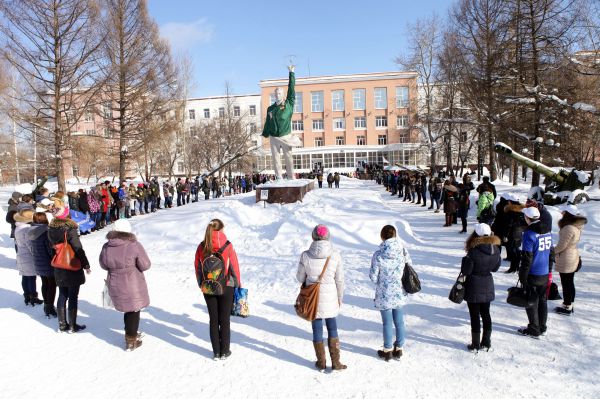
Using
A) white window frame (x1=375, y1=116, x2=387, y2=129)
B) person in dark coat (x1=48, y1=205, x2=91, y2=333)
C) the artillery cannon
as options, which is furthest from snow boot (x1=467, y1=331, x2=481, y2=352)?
white window frame (x1=375, y1=116, x2=387, y2=129)

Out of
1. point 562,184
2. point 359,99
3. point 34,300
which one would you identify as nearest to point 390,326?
point 34,300

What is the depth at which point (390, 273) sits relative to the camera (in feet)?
13.0

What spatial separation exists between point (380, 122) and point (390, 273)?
57540 millimetres

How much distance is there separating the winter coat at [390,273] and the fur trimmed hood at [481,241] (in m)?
0.76

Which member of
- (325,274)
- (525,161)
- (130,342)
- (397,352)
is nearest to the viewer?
(325,274)

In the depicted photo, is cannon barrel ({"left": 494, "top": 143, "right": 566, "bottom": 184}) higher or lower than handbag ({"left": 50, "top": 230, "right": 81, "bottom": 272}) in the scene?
higher

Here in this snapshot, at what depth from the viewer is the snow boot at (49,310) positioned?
18.0ft

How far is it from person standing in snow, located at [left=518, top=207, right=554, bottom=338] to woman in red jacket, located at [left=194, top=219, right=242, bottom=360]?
3296 millimetres

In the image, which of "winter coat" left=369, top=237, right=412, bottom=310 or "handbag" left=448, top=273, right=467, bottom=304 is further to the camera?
"handbag" left=448, top=273, right=467, bottom=304

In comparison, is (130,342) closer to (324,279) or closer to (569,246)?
(324,279)

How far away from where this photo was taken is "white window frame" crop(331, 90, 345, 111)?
59.0m

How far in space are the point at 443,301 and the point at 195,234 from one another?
23.6ft

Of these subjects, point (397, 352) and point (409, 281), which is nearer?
point (409, 281)

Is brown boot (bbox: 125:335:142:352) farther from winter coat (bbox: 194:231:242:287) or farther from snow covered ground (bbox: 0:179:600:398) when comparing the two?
winter coat (bbox: 194:231:242:287)
